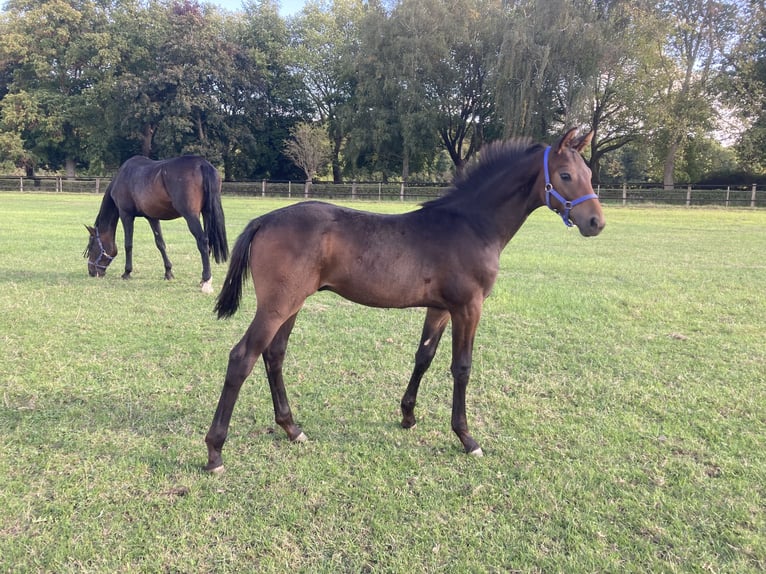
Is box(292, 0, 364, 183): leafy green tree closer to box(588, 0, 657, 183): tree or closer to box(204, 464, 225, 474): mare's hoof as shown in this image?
box(588, 0, 657, 183): tree

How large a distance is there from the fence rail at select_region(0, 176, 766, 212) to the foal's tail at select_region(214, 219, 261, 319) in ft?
87.7

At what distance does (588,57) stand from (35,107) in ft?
153

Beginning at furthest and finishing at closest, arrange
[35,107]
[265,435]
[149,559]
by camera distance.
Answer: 1. [35,107]
2. [265,435]
3. [149,559]

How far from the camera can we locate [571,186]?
312 centimetres

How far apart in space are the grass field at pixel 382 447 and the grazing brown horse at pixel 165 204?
1.52 metres

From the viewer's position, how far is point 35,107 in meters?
41.8

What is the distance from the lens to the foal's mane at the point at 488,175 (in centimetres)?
334

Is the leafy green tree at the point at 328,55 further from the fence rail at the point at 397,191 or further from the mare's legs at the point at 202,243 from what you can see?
the mare's legs at the point at 202,243

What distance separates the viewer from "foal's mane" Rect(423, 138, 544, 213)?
3.34m

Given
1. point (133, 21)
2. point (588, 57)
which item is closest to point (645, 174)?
point (588, 57)

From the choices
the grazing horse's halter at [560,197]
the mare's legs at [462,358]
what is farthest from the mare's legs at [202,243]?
the grazing horse's halter at [560,197]

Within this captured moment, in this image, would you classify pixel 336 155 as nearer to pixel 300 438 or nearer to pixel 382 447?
pixel 300 438

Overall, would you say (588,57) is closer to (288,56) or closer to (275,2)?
(288,56)

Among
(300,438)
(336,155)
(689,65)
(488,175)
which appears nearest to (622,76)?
(689,65)
